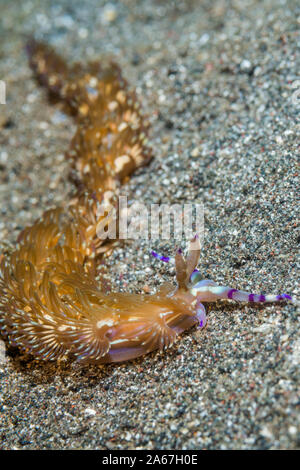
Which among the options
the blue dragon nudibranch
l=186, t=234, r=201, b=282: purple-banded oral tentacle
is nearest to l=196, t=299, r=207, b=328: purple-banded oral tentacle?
the blue dragon nudibranch

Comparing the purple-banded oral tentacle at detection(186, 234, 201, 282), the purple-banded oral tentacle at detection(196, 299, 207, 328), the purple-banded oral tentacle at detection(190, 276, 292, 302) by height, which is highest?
the purple-banded oral tentacle at detection(186, 234, 201, 282)

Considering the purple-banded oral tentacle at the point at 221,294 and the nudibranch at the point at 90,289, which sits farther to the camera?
the nudibranch at the point at 90,289

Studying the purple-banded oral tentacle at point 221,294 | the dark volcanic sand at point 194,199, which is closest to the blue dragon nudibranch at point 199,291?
the purple-banded oral tentacle at point 221,294

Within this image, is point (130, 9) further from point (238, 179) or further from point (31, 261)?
point (31, 261)

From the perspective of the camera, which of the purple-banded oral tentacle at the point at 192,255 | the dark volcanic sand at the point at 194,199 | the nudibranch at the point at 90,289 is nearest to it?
the dark volcanic sand at the point at 194,199

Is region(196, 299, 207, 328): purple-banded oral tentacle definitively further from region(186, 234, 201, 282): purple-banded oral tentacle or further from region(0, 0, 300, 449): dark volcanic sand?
region(186, 234, 201, 282): purple-banded oral tentacle

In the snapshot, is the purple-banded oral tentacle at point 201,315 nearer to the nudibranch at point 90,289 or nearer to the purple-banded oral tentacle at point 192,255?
the nudibranch at point 90,289

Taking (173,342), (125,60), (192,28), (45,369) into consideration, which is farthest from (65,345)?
(192,28)

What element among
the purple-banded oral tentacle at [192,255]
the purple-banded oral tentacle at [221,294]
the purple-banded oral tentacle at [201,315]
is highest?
the purple-banded oral tentacle at [192,255]
